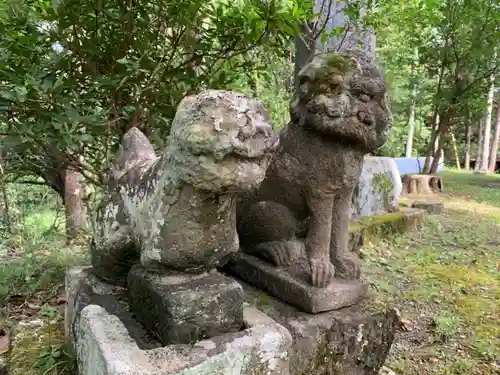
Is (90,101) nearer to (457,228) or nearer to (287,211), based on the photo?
(287,211)

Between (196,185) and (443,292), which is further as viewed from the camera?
(443,292)

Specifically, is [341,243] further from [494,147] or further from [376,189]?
[494,147]

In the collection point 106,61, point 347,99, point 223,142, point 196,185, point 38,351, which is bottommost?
point 38,351

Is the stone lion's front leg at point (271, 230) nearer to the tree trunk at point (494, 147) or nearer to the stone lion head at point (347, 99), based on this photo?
the stone lion head at point (347, 99)

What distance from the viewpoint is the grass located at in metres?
2.38

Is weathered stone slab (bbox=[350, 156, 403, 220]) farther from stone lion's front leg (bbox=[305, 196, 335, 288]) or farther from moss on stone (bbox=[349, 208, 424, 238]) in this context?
stone lion's front leg (bbox=[305, 196, 335, 288])

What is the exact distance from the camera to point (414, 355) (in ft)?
7.91

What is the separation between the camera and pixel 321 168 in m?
1.62

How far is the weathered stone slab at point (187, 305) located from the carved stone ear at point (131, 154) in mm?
358

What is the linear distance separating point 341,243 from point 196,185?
2.92 feet

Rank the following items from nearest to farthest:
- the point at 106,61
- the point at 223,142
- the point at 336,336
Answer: the point at 223,142 → the point at 336,336 → the point at 106,61

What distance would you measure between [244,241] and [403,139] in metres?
17.8

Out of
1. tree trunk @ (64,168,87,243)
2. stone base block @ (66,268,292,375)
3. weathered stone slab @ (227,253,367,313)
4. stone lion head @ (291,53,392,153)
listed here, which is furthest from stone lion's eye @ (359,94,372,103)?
tree trunk @ (64,168,87,243)

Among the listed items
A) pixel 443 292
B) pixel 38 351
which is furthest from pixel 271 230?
pixel 443 292
